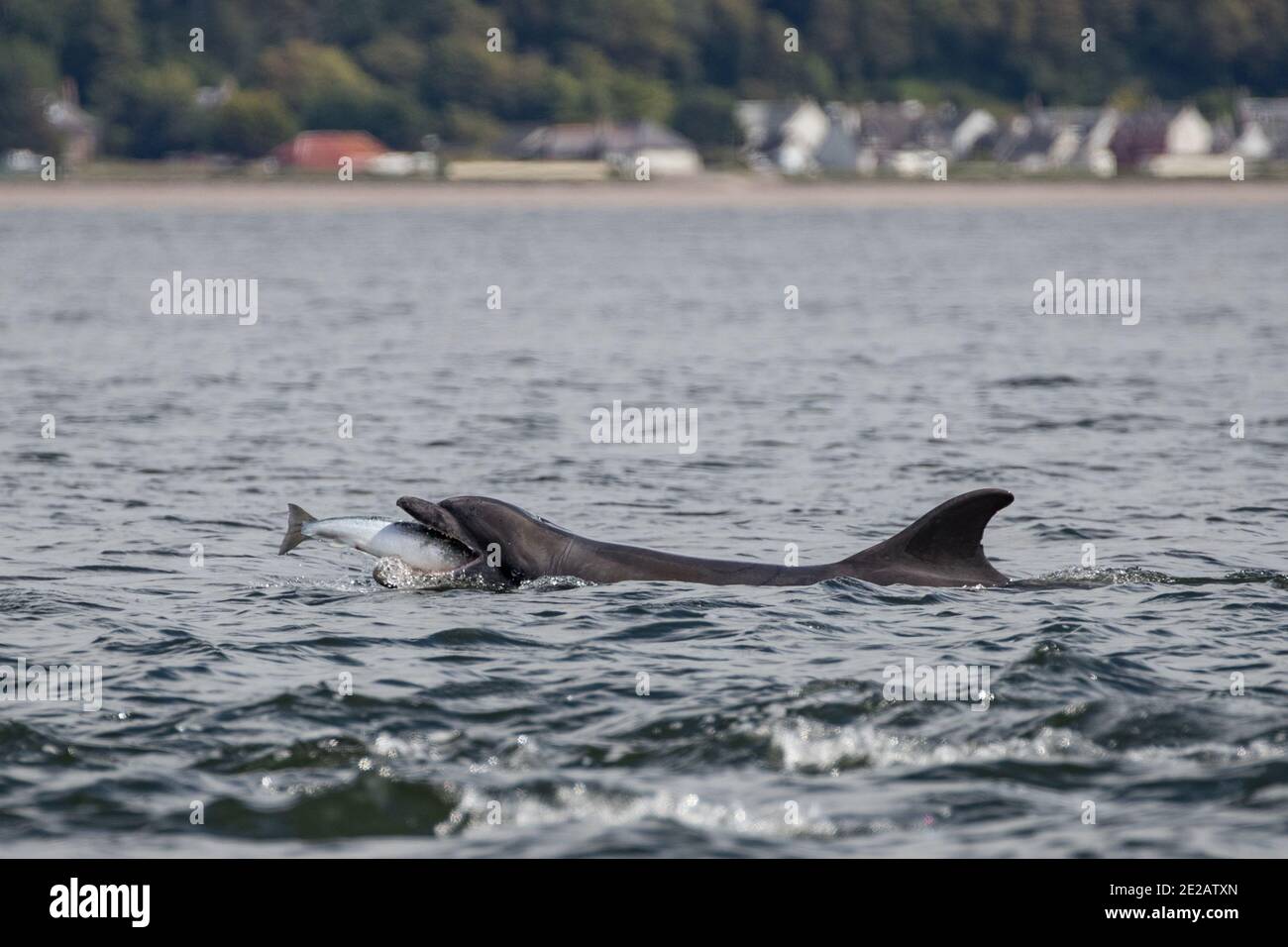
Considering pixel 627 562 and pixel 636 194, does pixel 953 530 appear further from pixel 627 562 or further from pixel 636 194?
pixel 636 194

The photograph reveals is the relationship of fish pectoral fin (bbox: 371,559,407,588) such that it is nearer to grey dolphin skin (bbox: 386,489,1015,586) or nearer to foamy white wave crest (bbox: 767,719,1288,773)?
grey dolphin skin (bbox: 386,489,1015,586)

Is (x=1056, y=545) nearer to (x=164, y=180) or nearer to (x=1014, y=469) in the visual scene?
(x=1014, y=469)

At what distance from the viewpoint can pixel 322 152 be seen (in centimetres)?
18600

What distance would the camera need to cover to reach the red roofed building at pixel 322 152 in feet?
608

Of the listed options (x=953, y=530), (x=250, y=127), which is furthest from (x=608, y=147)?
(x=953, y=530)

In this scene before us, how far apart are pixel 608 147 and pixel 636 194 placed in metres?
31.3

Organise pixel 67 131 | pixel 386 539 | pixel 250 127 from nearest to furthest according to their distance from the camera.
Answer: pixel 386 539 → pixel 250 127 → pixel 67 131

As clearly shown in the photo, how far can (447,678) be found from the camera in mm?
14328

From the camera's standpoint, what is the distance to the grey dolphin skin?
668 inches

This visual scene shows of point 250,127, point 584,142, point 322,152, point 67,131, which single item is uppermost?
point 67,131

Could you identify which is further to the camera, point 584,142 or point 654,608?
point 584,142

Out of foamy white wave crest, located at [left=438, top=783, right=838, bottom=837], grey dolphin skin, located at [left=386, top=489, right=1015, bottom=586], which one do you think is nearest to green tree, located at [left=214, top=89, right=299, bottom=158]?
grey dolphin skin, located at [left=386, top=489, right=1015, bottom=586]

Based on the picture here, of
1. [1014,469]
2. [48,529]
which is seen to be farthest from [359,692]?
[1014,469]

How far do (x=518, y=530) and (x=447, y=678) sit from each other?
120 inches
